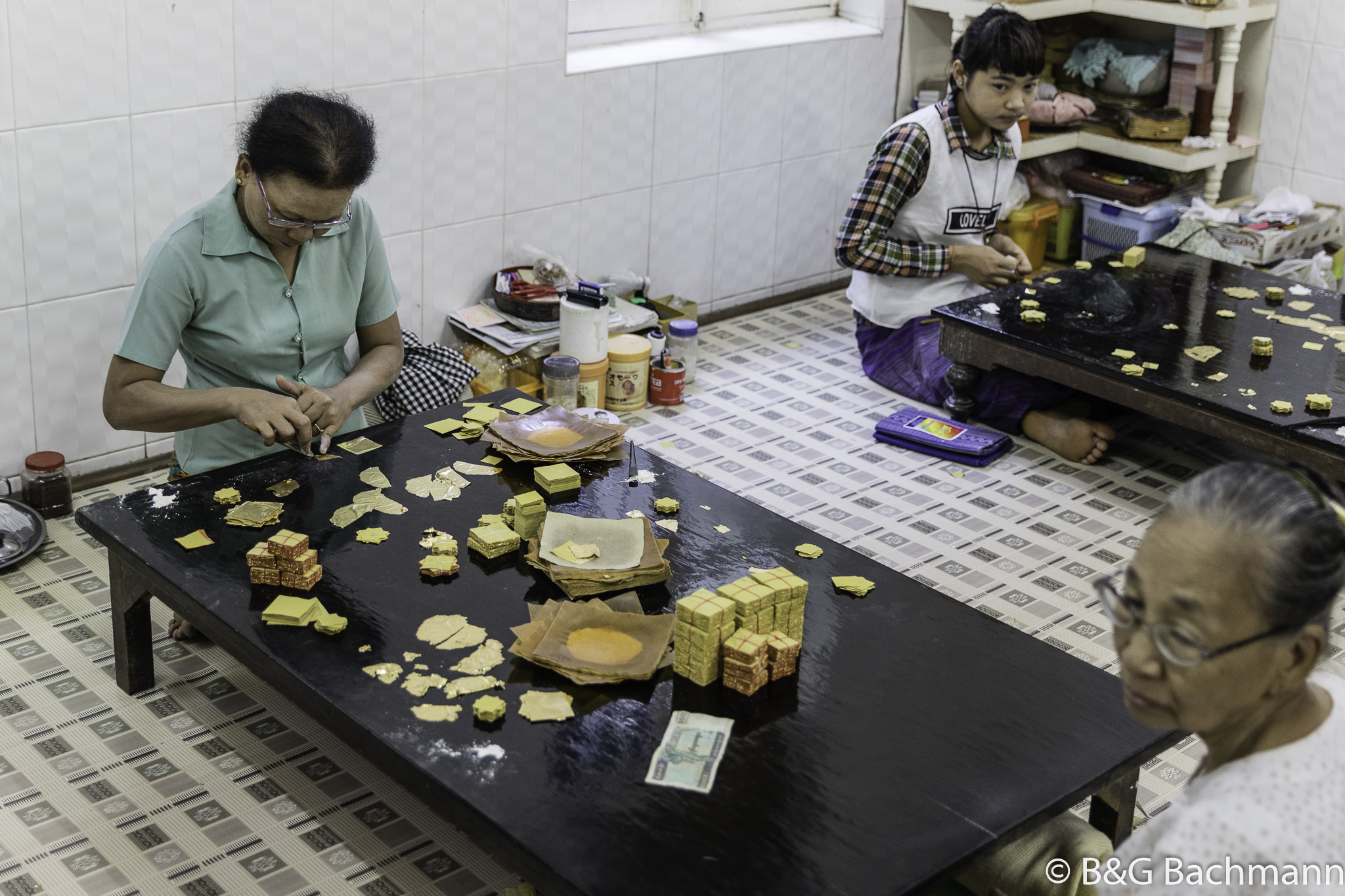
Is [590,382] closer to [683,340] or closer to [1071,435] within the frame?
[683,340]

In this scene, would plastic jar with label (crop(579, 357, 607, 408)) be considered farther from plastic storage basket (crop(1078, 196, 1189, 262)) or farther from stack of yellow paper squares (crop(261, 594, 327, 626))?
plastic storage basket (crop(1078, 196, 1189, 262))

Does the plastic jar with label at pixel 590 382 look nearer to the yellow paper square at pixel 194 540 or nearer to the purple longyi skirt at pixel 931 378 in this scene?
the purple longyi skirt at pixel 931 378

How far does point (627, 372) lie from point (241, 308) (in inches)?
65.9

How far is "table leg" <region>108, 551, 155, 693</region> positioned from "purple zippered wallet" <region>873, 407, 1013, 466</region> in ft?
7.59

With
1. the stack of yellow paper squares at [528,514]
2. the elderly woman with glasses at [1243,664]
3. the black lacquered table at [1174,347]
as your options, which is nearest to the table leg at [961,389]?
the black lacquered table at [1174,347]

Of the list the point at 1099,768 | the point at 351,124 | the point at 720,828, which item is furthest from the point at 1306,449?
the point at 351,124

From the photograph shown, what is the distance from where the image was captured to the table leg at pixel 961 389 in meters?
4.21

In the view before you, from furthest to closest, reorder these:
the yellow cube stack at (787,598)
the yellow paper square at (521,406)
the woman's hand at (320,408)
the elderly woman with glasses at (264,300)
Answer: the yellow paper square at (521,406), the woman's hand at (320,408), the elderly woman with glasses at (264,300), the yellow cube stack at (787,598)

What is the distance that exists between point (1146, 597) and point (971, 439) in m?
2.83

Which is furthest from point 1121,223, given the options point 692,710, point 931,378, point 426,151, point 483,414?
point 692,710

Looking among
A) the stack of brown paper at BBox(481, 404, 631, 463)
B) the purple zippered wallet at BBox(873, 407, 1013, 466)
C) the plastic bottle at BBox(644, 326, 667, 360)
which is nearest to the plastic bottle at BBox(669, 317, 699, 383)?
the plastic bottle at BBox(644, 326, 667, 360)

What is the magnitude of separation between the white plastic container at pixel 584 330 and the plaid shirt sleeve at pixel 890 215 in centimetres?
82

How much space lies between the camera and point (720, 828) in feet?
5.95

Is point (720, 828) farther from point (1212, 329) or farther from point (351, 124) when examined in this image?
point (1212, 329)
